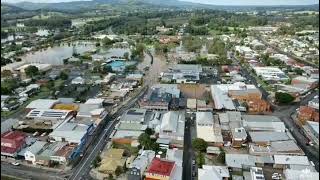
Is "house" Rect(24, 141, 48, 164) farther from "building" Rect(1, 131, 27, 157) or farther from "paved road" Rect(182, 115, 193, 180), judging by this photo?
"paved road" Rect(182, 115, 193, 180)

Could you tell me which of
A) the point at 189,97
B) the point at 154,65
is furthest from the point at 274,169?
the point at 154,65

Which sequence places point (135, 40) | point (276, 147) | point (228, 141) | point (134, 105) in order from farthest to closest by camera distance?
point (135, 40) < point (134, 105) < point (228, 141) < point (276, 147)

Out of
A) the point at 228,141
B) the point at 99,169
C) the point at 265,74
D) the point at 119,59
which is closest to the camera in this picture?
the point at 99,169

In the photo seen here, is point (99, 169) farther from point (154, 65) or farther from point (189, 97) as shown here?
point (154, 65)

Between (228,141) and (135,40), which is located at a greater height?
(135,40)

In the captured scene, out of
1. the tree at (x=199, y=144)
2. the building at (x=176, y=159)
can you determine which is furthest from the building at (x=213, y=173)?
the tree at (x=199, y=144)

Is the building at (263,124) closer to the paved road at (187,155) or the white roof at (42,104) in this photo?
the paved road at (187,155)
